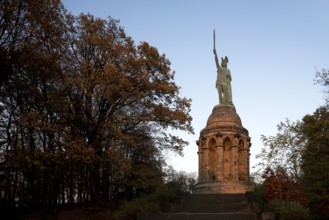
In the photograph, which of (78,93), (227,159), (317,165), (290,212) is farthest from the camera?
(227,159)

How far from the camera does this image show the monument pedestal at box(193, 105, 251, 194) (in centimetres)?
2677

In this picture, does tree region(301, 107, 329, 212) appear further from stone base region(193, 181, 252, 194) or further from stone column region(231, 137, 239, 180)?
stone column region(231, 137, 239, 180)

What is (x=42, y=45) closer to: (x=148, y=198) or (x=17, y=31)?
(x=17, y=31)

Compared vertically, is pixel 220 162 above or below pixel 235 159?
below

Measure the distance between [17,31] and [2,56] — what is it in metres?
1.50

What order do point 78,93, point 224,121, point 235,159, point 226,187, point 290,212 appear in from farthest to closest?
1. point 224,121
2. point 235,159
3. point 226,187
4. point 78,93
5. point 290,212

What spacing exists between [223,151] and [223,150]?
8 cm

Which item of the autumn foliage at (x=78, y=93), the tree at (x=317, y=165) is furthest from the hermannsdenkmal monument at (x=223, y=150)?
the tree at (x=317, y=165)

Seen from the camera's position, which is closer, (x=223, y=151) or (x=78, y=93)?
(x=78, y=93)

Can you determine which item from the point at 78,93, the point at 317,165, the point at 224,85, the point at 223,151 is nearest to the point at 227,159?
the point at 223,151

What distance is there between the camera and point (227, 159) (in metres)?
28.0

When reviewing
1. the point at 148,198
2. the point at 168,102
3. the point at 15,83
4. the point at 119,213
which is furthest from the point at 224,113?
the point at 15,83

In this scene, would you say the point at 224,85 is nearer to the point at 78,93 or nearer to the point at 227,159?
the point at 227,159

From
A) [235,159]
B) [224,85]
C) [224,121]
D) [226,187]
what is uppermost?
[224,85]
